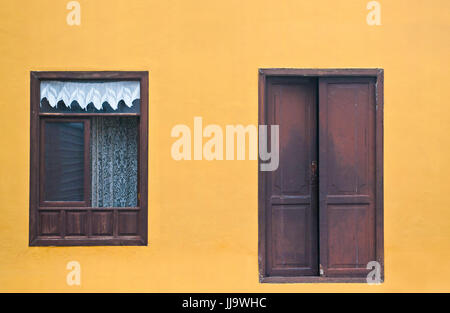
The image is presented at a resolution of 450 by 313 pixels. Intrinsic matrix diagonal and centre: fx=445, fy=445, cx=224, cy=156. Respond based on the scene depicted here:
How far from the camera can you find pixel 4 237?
521 cm

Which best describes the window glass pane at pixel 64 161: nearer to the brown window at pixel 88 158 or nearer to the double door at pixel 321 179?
the brown window at pixel 88 158

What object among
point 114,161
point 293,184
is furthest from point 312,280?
point 114,161

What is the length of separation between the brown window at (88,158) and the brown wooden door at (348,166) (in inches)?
87.3

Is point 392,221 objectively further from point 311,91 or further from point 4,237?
point 4,237

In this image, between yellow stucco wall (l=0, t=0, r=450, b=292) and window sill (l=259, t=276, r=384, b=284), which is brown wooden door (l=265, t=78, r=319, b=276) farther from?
yellow stucco wall (l=0, t=0, r=450, b=292)

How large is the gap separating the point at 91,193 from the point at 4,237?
111 cm

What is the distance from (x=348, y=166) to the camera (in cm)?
538

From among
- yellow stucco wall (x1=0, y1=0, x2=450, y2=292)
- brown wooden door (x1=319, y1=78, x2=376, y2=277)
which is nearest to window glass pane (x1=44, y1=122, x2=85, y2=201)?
yellow stucco wall (x1=0, y1=0, x2=450, y2=292)

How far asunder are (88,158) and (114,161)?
1.00ft

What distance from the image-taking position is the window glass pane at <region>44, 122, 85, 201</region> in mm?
5324

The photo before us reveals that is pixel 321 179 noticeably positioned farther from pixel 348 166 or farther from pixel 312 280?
pixel 312 280

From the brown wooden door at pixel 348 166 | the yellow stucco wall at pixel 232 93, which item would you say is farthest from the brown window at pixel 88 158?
the brown wooden door at pixel 348 166

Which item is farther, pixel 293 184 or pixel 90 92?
pixel 293 184
